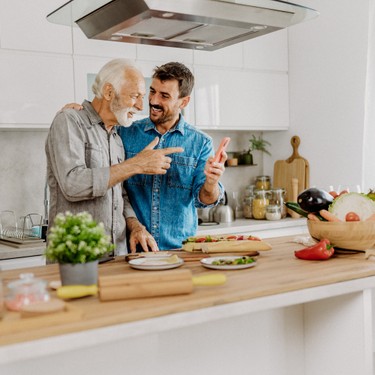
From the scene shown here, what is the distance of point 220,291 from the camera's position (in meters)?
1.64

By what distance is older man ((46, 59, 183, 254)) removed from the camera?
2311 mm

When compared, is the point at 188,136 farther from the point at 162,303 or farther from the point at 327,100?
the point at 327,100

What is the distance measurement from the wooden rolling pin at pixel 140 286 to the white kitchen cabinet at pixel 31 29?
2.30 m

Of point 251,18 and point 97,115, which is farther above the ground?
point 251,18

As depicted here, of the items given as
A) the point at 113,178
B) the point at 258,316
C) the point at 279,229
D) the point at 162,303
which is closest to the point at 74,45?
the point at 113,178

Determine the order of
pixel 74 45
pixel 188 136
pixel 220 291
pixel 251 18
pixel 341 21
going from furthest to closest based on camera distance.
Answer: pixel 341 21
pixel 74 45
pixel 188 136
pixel 251 18
pixel 220 291

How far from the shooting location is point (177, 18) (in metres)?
2.10

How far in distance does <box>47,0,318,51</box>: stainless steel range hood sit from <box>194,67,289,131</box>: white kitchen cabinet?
1802 millimetres

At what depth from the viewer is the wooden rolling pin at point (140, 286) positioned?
5.00 feet

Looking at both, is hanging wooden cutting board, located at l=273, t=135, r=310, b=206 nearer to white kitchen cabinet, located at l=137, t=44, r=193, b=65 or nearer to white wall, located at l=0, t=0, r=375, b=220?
white wall, located at l=0, t=0, r=375, b=220

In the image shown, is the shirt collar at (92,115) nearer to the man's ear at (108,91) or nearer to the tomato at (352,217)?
the man's ear at (108,91)

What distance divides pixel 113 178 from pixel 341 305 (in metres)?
0.98

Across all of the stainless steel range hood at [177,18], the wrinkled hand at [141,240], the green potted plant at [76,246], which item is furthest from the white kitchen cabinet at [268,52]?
the green potted plant at [76,246]

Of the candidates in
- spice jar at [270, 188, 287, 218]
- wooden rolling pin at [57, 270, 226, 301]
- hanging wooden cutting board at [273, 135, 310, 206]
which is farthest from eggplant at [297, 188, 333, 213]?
hanging wooden cutting board at [273, 135, 310, 206]
